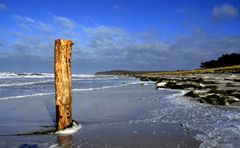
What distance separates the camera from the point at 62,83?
8.29 m

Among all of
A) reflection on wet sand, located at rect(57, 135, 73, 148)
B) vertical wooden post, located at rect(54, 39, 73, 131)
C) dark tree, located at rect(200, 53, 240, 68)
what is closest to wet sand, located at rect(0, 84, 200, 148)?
reflection on wet sand, located at rect(57, 135, 73, 148)

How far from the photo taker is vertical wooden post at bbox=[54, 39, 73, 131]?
830cm

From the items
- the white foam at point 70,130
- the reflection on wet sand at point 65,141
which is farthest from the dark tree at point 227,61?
the reflection on wet sand at point 65,141

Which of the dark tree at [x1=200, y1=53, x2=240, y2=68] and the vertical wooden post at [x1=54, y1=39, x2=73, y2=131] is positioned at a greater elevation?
Answer: the dark tree at [x1=200, y1=53, x2=240, y2=68]

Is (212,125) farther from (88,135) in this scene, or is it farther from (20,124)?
(20,124)

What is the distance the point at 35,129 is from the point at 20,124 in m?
0.97

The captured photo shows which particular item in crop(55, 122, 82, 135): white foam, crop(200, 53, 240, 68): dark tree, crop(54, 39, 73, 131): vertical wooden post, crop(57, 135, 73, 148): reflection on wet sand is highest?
crop(200, 53, 240, 68): dark tree

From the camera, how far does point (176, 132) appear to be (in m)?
→ 7.88

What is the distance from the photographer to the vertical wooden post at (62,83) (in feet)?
27.2

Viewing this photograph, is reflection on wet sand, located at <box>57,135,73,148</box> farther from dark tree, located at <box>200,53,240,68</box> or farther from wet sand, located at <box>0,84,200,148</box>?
dark tree, located at <box>200,53,240,68</box>

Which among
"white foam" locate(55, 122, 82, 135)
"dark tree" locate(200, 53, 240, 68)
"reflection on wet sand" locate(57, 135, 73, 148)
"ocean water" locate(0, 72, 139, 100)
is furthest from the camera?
"dark tree" locate(200, 53, 240, 68)

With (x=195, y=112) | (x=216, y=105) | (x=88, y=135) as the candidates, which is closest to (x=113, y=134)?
(x=88, y=135)

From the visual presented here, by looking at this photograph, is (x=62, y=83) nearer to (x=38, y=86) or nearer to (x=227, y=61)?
(x=38, y=86)

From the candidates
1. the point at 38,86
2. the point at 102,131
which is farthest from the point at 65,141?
the point at 38,86
